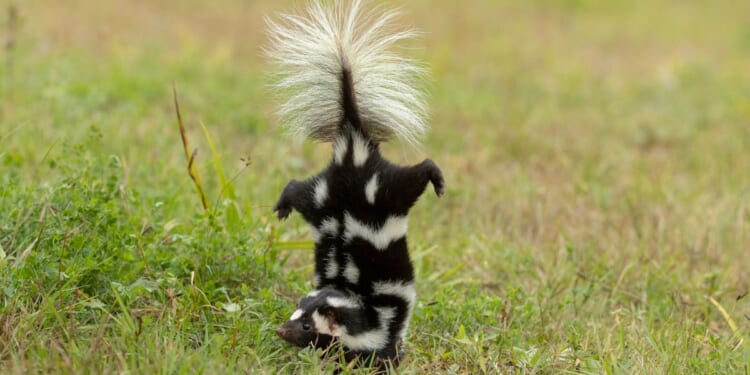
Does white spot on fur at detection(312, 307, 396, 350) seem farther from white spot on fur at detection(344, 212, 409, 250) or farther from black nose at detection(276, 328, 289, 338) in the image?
white spot on fur at detection(344, 212, 409, 250)

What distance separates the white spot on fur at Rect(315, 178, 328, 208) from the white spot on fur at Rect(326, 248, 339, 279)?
21 centimetres

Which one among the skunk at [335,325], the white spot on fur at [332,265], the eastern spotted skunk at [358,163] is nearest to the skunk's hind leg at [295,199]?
the eastern spotted skunk at [358,163]

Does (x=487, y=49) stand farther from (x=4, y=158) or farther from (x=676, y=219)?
(x=4, y=158)

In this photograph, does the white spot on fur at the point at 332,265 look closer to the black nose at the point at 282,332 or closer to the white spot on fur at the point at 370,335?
the white spot on fur at the point at 370,335

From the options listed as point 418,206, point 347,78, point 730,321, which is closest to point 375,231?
point 347,78

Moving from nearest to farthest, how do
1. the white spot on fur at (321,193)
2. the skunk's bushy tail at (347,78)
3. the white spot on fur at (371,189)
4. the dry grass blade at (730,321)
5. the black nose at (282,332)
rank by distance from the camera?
the black nose at (282,332), the white spot on fur at (371,189), the white spot on fur at (321,193), the skunk's bushy tail at (347,78), the dry grass blade at (730,321)

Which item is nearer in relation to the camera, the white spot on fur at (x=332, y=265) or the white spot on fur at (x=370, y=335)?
the white spot on fur at (x=370, y=335)

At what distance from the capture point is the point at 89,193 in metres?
4.55

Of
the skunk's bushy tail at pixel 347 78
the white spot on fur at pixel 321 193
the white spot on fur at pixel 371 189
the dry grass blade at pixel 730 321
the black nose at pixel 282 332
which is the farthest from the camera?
the dry grass blade at pixel 730 321

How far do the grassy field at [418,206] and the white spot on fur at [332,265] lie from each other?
0.39m

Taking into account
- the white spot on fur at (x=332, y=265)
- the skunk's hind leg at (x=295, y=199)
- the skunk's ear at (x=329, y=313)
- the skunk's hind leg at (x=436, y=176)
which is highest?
the skunk's hind leg at (x=436, y=176)

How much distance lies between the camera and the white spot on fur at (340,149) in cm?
412

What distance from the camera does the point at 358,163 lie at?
4.06 m

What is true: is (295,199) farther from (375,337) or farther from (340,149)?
(375,337)
